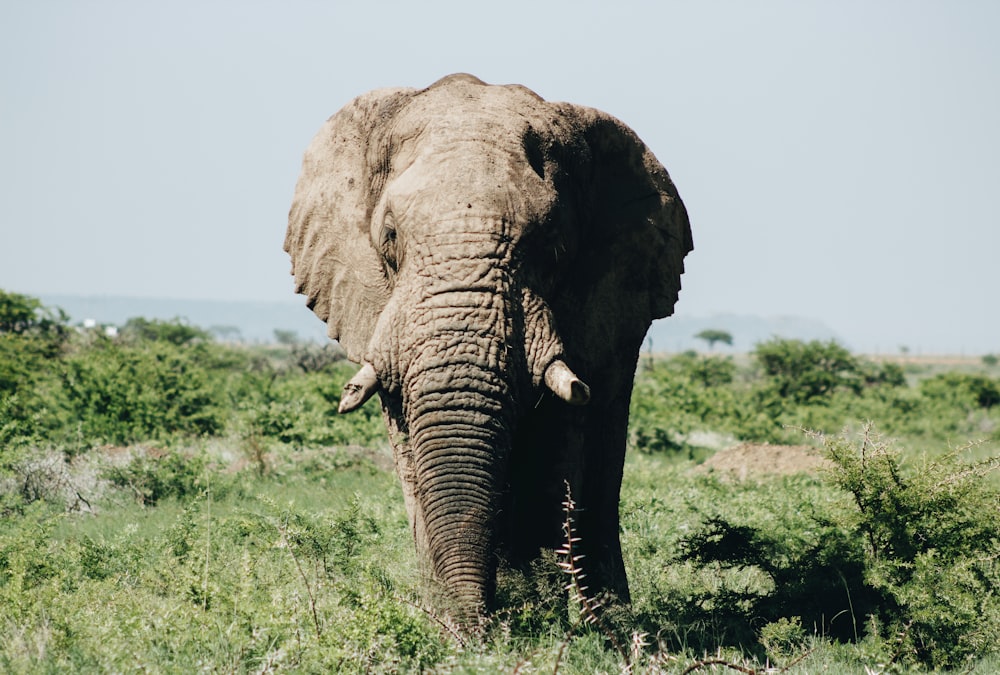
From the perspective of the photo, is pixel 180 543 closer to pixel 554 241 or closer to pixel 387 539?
pixel 387 539

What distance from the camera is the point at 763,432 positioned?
61.3ft

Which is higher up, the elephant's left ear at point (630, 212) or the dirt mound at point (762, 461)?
the elephant's left ear at point (630, 212)

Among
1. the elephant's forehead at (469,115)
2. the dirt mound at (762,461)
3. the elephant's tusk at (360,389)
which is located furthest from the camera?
the dirt mound at (762,461)

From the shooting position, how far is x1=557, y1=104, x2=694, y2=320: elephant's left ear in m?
6.50

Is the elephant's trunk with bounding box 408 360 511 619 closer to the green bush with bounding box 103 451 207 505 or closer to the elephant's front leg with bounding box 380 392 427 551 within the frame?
the elephant's front leg with bounding box 380 392 427 551

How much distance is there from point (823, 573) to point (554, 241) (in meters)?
2.67

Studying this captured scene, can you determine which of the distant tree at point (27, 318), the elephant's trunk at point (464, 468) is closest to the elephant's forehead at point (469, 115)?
the elephant's trunk at point (464, 468)

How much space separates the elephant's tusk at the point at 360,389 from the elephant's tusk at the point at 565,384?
Answer: 79 centimetres

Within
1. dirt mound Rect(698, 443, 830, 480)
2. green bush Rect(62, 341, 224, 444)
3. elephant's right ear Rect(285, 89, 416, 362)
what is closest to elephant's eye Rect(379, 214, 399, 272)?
elephant's right ear Rect(285, 89, 416, 362)

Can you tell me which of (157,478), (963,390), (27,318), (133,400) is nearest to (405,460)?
(157,478)

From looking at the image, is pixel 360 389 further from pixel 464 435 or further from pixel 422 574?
pixel 422 574

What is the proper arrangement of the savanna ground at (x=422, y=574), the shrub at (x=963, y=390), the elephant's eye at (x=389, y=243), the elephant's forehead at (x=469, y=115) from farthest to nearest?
the shrub at (x=963, y=390) < the elephant's eye at (x=389, y=243) < the elephant's forehead at (x=469, y=115) < the savanna ground at (x=422, y=574)

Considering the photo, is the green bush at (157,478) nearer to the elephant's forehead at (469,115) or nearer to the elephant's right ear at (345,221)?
the elephant's right ear at (345,221)

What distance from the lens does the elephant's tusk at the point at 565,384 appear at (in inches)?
203
